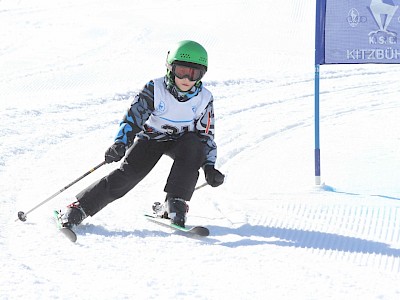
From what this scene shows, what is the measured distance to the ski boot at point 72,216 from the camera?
4.02 m

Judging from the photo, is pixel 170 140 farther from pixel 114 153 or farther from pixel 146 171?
pixel 114 153

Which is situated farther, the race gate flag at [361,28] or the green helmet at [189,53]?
the race gate flag at [361,28]

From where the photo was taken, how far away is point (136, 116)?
4.36 m

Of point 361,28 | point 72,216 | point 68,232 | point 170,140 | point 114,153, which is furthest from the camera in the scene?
point 361,28

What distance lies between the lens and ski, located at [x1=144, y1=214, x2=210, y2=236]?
3.96m

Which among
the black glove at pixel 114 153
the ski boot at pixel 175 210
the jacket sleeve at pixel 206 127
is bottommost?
the ski boot at pixel 175 210

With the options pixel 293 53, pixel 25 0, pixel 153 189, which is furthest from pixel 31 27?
pixel 153 189

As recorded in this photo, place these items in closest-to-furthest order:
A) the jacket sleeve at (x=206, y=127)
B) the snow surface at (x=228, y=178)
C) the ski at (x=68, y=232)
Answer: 1. the snow surface at (x=228, y=178)
2. the ski at (x=68, y=232)
3. the jacket sleeve at (x=206, y=127)

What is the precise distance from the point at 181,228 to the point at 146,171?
0.51 metres

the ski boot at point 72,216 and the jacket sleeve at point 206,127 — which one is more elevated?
the jacket sleeve at point 206,127

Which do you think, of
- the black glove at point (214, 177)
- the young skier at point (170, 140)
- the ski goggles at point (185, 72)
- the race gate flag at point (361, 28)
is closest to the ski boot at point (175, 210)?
the young skier at point (170, 140)

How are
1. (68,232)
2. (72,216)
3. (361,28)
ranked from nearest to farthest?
(68,232) < (72,216) < (361,28)

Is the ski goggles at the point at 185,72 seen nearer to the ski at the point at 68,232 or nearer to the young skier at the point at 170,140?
the young skier at the point at 170,140

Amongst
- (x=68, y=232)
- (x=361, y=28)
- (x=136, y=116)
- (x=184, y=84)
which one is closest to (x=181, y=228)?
(x=68, y=232)
